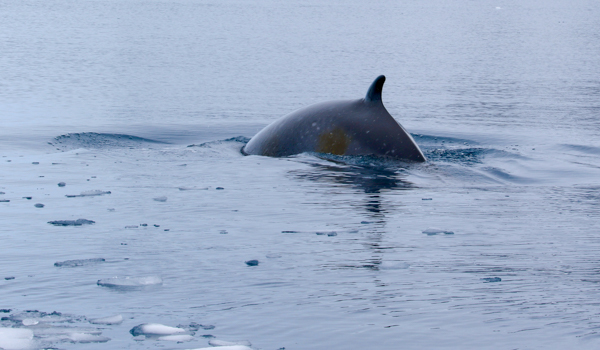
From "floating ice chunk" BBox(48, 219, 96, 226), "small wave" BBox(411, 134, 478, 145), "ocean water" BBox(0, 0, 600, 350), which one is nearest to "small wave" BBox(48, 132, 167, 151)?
"ocean water" BBox(0, 0, 600, 350)

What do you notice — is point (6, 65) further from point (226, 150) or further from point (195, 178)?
point (195, 178)

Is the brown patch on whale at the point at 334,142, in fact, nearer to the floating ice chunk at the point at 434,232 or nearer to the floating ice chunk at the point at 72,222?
the floating ice chunk at the point at 434,232

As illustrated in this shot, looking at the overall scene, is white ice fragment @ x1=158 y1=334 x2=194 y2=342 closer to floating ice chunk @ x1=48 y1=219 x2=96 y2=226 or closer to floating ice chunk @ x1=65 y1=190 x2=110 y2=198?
floating ice chunk @ x1=48 y1=219 x2=96 y2=226

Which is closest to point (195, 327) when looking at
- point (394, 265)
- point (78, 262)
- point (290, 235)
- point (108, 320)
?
point (108, 320)

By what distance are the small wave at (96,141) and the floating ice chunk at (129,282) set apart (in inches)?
245

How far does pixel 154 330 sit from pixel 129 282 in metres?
0.69

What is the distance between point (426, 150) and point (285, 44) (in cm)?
2831

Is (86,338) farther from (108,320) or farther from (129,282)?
(129,282)

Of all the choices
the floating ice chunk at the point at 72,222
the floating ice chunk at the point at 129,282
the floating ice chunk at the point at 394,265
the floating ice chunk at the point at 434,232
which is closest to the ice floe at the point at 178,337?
the floating ice chunk at the point at 129,282

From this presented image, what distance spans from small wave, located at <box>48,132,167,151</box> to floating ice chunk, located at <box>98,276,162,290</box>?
Answer: 6.23 m

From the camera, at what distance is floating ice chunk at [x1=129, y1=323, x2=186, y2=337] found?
3186 millimetres

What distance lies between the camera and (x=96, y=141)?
1033 centimetres

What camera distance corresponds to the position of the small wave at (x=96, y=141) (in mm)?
9992

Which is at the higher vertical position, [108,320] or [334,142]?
[334,142]
